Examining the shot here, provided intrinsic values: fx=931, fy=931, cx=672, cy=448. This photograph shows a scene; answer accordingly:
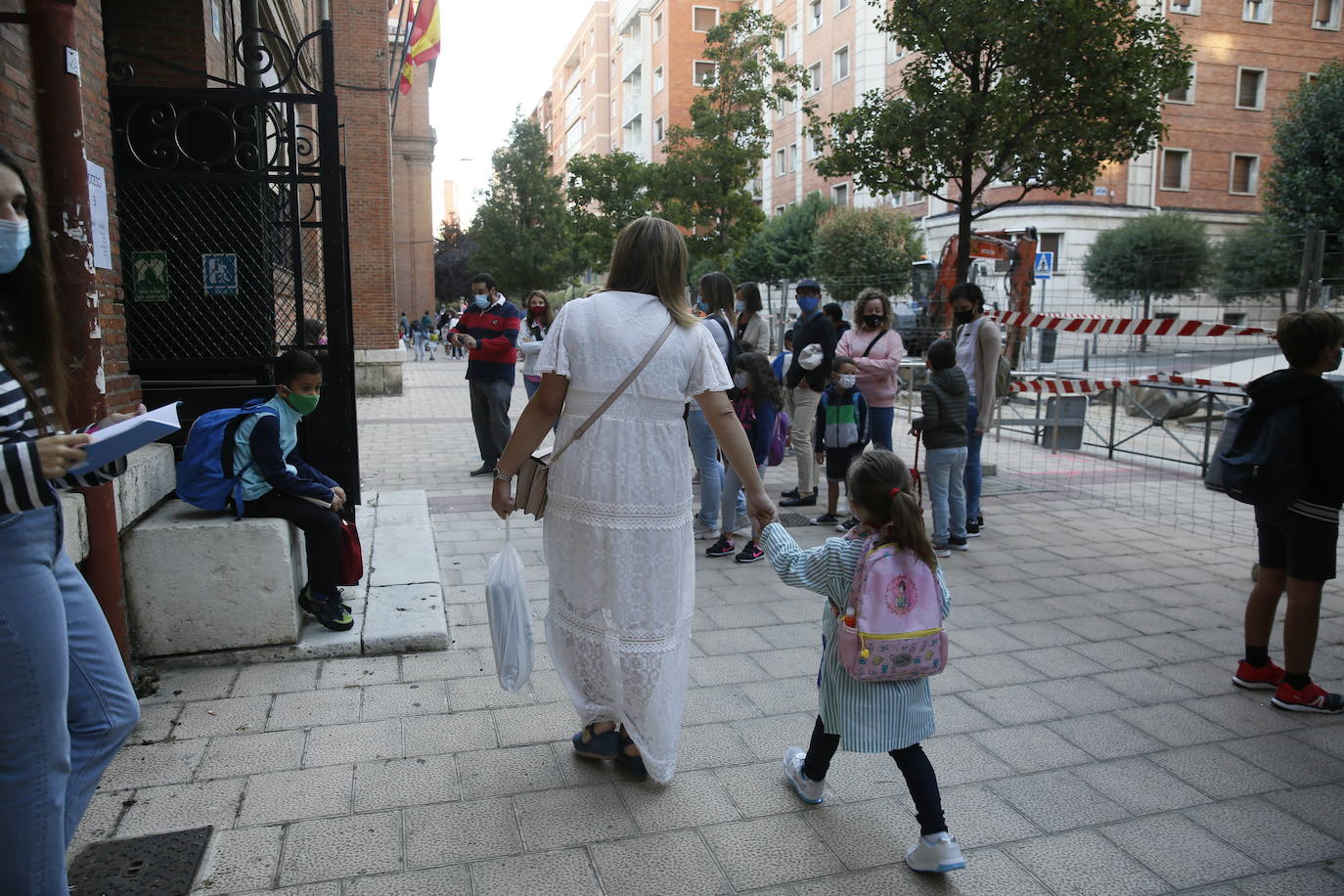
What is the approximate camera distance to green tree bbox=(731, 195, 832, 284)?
37531 millimetres

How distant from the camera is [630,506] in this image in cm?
311

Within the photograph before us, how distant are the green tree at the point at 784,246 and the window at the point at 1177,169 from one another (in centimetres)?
1285

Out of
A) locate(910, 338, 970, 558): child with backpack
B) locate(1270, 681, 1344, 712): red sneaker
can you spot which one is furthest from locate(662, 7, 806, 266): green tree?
locate(1270, 681, 1344, 712): red sneaker

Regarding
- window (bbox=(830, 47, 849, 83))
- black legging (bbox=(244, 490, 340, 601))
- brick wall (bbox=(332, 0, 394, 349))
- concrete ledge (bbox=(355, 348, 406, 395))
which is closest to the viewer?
black legging (bbox=(244, 490, 340, 601))

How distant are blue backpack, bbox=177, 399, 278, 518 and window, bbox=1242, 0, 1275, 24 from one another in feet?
138

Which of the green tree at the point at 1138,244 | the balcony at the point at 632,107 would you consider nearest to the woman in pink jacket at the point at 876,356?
the green tree at the point at 1138,244

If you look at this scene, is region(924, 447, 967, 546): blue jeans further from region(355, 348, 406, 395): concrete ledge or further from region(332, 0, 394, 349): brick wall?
region(355, 348, 406, 395): concrete ledge

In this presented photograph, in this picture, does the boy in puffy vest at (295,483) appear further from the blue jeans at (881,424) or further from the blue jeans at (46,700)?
the blue jeans at (881,424)

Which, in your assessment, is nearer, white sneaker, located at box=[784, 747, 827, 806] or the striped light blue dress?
the striped light blue dress

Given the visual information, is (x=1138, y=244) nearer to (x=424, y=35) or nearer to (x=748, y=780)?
(x=424, y=35)

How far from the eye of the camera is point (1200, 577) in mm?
6105

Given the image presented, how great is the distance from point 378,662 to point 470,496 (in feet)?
13.4

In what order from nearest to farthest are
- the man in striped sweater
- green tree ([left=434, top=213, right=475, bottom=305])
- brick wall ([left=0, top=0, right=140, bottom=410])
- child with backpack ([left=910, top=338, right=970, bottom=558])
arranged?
brick wall ([left=0, top=0, right=140, bottom=410]) < child with backpack ([left=910, top=338, right=970, bottom=558]) < the man in striped sweater < green tree ([left=434, top=213, right=475, bottom=305])

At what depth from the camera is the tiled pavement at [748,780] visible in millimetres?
2812
